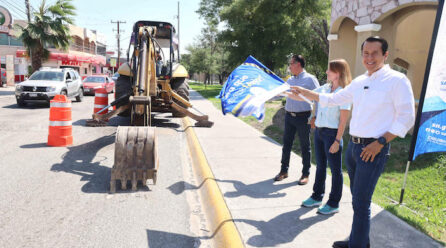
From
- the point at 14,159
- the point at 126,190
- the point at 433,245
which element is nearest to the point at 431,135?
the point at 433,245

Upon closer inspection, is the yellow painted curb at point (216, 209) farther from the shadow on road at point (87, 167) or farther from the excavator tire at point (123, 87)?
the excavator tire at point (123, 87)

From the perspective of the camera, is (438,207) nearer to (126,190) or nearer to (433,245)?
(433,245)

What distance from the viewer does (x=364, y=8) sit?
9.40 m

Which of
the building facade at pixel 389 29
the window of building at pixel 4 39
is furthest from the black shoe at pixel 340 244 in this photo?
the window of building at pixel 4 39

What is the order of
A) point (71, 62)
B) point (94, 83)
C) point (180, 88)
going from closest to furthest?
point (180, 88) < point (94, 83) < point (71, 62)

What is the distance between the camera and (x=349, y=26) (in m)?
12.1

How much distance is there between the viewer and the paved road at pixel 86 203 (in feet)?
11.6

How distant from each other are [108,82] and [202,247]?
23.6 meters

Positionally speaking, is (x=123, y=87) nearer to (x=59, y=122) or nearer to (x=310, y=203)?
(x=59, y=122)

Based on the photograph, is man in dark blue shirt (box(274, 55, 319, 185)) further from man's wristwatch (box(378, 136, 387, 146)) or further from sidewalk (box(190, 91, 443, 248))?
man's wristwatch (box(378, 136, 387, 146))

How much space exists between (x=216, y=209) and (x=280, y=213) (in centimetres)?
78

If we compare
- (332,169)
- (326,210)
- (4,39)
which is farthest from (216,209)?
(4,39)

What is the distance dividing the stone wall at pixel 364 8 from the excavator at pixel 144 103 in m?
5.28

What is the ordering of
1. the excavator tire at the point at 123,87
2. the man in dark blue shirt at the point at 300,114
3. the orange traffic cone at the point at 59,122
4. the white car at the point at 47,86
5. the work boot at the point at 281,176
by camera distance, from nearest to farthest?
the man in dark blue shirt at the point at 300,114 → the work boot at the point at 281,176 → the orange traffic cone at the point at 59,122 → the excavator tire at the point at 123,87 → the white car at the point at 47,86
